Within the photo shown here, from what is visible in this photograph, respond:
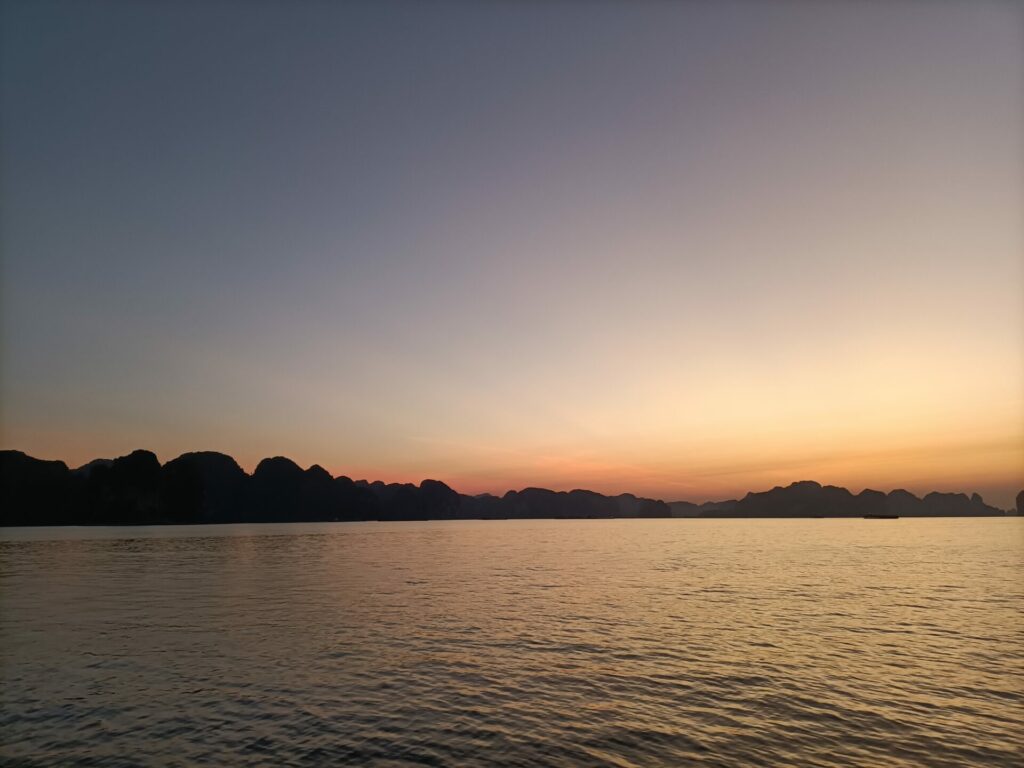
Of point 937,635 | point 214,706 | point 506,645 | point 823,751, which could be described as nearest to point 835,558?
point 937,635

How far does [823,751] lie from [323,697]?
1970 cm

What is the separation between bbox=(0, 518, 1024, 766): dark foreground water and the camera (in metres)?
20.2

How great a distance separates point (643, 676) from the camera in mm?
28594

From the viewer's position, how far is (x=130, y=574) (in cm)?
7606

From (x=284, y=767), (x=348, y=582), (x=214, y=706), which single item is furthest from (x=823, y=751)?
(x=348, y=582)

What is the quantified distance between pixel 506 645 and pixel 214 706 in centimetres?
1644

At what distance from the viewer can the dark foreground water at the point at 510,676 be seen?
66.2 ft

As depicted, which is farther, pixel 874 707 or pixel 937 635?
pixel 937 635

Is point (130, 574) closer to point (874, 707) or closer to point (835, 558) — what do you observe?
point (874, 707)

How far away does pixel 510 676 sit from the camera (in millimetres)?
28562

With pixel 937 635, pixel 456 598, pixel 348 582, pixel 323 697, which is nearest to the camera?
pixel 323 697

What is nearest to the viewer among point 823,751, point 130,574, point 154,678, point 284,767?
point 284,767

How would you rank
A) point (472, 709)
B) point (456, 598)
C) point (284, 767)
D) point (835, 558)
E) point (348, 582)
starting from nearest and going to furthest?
1. point (284, 767)
2. point (472, 709)
3. point (456, 598)
4. point (348, 582)
5. point (835, 558)

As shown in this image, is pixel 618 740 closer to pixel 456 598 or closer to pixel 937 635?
pixel 937 635
